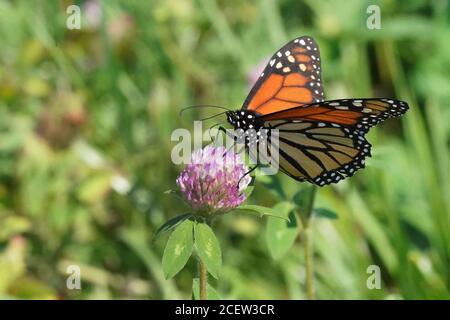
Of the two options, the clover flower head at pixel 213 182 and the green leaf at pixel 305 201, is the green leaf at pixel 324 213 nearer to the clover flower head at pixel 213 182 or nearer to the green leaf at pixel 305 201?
the green leaf at pixel 305 201

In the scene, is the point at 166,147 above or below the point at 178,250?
above

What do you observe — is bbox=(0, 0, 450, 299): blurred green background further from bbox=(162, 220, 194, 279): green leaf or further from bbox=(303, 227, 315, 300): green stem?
bbox=(162, 220, 194, 279): green leaf

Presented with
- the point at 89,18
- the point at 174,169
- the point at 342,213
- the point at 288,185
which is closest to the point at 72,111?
the point at 174,169

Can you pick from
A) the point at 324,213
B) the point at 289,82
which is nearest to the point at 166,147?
the point at 289,82

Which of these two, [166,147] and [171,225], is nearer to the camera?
[171,225]

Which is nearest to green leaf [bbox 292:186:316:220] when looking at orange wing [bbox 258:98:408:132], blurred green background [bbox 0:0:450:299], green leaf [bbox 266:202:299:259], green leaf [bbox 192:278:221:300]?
green leaf [bbox 266:202:299:259]

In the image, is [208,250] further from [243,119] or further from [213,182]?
[243,119]
